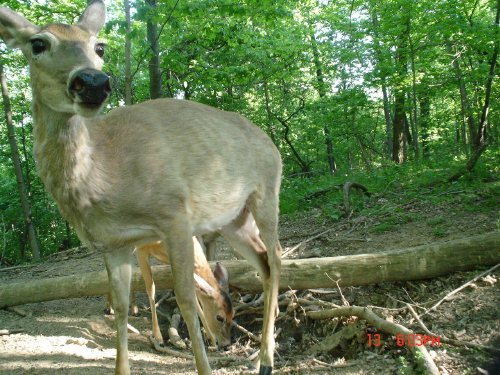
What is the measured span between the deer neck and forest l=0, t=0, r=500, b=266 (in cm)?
282

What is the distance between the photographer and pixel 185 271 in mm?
3492

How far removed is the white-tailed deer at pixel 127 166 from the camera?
2.98 metres

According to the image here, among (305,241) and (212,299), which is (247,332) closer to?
(212,299)

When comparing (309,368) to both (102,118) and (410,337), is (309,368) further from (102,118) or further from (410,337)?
(102,118)

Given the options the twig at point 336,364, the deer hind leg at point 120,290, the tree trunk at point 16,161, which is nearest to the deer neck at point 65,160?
the deer hind leg at point 120,290

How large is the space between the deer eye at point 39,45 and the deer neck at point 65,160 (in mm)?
363

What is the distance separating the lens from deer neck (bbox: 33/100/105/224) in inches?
123

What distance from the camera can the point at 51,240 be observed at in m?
18.6

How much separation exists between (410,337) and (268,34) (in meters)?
12.8

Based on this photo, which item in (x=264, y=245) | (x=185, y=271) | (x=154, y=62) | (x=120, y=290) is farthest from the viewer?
(x=154, y=62)

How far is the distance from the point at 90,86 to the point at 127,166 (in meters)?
0.93

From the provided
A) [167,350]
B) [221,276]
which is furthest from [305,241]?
[167,350]

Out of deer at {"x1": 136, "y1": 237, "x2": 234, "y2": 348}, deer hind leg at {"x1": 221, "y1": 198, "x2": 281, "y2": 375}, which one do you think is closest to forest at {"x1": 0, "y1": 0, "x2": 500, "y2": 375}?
deer at {"x1": 136, "y1": 237, "x2": 234, "y2": 348}

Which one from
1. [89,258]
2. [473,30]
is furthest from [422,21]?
[89,258]
